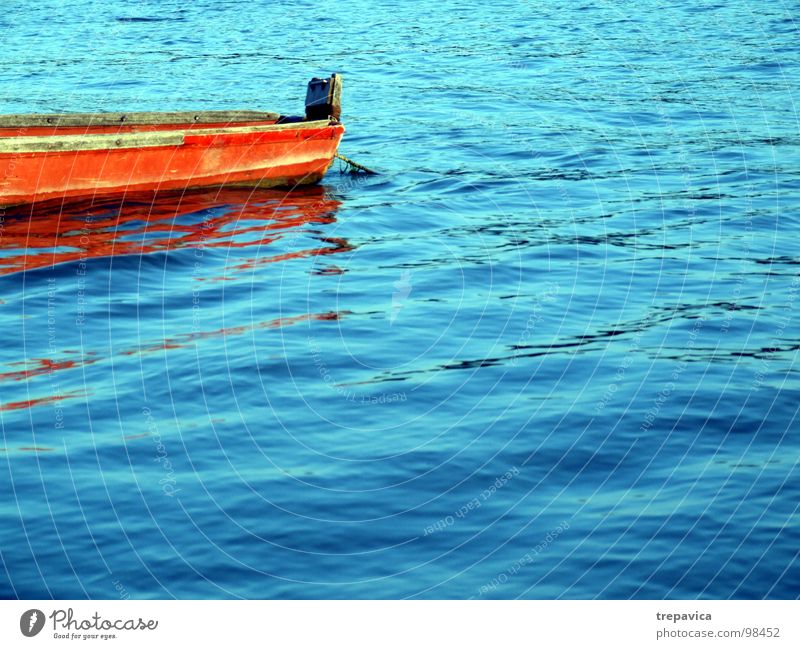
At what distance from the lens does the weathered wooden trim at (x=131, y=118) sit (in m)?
17.7

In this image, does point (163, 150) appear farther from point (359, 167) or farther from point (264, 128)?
point (359, 167)

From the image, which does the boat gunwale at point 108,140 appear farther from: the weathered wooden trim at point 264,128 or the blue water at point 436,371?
the blue water at point 436,371

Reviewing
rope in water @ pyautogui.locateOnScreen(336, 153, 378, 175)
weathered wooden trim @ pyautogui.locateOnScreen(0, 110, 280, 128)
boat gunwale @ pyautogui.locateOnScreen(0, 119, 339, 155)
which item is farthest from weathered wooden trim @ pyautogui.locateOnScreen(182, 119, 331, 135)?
weathered wooden trim @ pyautogui.locateOnScreen(0, 110, 280, 128)

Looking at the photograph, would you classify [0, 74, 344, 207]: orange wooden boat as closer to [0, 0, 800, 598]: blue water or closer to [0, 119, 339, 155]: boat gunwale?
[0, 119, 339, 155]: boat gunwale

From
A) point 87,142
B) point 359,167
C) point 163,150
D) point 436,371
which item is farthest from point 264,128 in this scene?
point 436,371

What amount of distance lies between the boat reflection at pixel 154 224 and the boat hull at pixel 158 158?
21 cm

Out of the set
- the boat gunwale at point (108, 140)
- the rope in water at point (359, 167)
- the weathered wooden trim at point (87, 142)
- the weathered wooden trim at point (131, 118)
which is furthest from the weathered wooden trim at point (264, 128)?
the weathered wooden trim at point (131, 118)

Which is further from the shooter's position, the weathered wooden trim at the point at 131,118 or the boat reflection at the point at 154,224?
the weathered wooden trim at the point at 131,118

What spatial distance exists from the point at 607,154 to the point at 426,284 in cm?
748

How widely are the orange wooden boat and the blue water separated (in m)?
0.36

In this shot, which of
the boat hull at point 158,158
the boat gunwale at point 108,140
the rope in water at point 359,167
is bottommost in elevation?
the rope in water at point 359,167

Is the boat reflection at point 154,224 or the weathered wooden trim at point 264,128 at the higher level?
the weathered wooden trim at point 264,128
